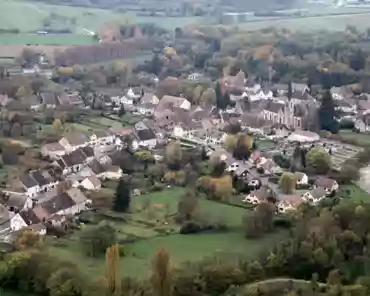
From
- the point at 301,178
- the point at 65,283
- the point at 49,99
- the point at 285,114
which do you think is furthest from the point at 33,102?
the point at 65,283

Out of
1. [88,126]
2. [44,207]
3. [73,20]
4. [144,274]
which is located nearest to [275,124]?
[88,126]

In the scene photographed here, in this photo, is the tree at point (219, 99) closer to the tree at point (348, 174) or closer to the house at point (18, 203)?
the tree at point (348, 174)

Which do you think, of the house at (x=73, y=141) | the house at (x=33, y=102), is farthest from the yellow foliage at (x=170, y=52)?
the house at (x=73, y=141)

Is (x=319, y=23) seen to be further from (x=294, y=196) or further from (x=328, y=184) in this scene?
(x=294, y=196)

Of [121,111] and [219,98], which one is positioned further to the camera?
[219,98]

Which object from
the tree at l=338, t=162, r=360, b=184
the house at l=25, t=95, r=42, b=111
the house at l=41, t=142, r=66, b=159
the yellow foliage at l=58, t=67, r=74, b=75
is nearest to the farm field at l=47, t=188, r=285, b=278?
the tree at l=338, t=162, r=360, b=184

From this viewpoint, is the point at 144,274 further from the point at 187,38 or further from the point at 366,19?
the point at 366,19

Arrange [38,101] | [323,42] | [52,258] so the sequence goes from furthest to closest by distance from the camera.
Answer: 1. [323,42]
2. [38,101]
3. [52,258]
